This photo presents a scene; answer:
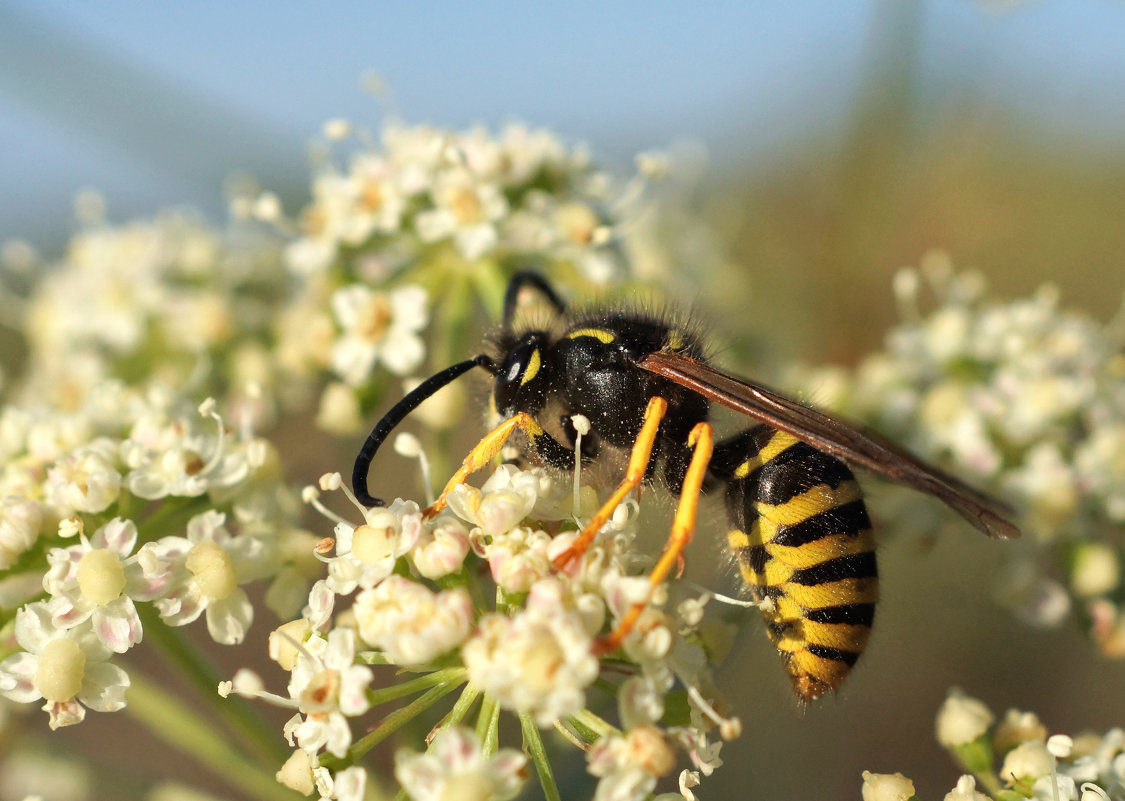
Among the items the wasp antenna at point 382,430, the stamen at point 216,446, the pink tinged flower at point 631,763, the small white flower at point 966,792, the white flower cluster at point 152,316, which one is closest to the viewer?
the pink tinged flower at point 631,763

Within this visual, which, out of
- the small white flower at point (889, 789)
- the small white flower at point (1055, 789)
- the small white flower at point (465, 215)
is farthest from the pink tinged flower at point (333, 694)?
the small white flower at point (465, 215)

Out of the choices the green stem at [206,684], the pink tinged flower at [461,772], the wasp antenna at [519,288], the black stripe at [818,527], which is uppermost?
the wasp antenna at [519,288]

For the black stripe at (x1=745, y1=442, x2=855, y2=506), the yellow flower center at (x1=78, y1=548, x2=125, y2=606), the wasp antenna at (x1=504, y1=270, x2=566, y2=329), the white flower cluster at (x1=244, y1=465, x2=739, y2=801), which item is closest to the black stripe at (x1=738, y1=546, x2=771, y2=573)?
the black stripe at (x1=745, y1=442, x2=855, y2=506)

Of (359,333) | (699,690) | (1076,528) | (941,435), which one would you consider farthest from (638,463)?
(1076,528)

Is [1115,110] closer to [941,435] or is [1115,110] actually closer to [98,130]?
[941,435]

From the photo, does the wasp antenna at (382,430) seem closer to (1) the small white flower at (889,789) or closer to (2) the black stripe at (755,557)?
(2) the black stripe at (755,557)

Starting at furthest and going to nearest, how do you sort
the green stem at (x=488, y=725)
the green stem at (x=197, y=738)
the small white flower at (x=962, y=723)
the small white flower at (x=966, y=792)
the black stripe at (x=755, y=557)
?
the green stem at (x=197, y=738)
the small white flower at (x=962, y=723)
the black stripe at (x=755, y=557)
the small white flower at (x=966, y=792)
the green stem at (x=488, y=725)

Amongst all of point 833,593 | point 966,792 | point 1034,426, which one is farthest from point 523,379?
point 1034,426
